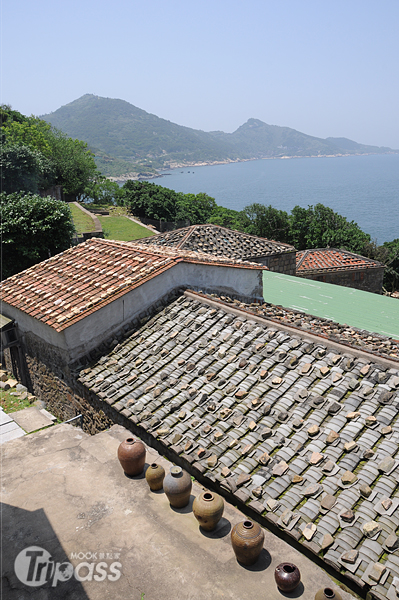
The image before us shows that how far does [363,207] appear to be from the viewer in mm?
138500

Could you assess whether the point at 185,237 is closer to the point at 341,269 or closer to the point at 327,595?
the point at 341,269

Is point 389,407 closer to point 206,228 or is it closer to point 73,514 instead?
point 73,514

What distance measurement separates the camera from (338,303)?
14.8m

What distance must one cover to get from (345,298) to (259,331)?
26.2 feet

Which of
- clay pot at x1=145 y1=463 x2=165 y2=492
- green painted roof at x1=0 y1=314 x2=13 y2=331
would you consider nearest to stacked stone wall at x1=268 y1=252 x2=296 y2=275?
green painted roof at x1=0 y1=314 x2=13 y2=331

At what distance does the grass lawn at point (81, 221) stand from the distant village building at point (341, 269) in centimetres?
1656

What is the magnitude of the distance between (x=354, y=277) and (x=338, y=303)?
548 inches

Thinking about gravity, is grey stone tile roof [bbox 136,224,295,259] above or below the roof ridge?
below

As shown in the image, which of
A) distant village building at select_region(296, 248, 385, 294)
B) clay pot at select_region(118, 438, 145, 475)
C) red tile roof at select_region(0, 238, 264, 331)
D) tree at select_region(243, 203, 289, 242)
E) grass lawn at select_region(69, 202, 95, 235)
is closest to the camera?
clay pot at select_region(118, 438, 145, 475)

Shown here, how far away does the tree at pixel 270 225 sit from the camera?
52781mm

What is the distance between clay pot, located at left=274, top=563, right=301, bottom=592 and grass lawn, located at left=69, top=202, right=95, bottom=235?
89.2ft

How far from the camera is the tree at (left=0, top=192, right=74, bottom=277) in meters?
18.7

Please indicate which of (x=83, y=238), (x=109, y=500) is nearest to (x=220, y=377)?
(x=109, y=500)

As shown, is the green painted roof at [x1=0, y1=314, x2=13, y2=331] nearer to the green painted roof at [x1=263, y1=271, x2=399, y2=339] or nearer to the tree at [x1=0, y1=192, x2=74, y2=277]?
the tree at [x1=0, y1=192, x2=74, y2=277]
